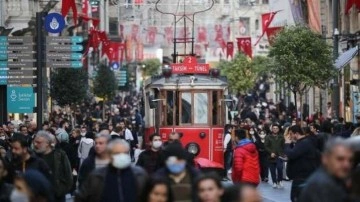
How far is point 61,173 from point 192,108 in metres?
15.9

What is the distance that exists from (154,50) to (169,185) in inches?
4751

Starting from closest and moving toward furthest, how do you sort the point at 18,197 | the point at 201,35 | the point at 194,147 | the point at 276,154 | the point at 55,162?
the point at 18,197 < the point at 55,162 < the point at 194,147 < the point at 276,154 < the point at 201,35

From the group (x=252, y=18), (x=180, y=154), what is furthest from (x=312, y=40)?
(x=252, y=18)

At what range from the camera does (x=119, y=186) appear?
15.3m

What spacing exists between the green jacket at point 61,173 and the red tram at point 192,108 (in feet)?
48.5

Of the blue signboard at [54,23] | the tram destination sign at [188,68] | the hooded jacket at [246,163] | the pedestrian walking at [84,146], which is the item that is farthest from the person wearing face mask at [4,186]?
the blue signboard at [54,23]

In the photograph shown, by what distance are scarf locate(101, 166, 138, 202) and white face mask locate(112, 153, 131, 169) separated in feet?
0.32

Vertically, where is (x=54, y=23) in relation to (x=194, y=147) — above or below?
above

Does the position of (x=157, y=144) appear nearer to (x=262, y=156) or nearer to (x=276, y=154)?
(x=276, y=154)

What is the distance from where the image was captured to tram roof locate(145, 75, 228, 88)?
35.2 m

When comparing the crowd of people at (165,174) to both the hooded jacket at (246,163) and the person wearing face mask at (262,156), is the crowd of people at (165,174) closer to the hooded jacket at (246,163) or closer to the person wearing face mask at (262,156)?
the hooded jacket at (246,163)

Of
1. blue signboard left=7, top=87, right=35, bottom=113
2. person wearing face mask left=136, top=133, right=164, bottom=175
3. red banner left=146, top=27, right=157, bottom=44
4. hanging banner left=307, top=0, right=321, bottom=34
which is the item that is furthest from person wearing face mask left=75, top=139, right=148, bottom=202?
red banner left=146, top=27, right=157, bottom=44

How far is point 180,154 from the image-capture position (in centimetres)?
1566

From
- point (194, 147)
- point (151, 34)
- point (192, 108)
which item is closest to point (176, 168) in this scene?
point (194, 147)
